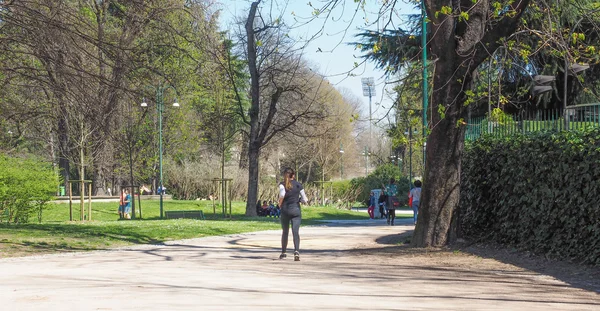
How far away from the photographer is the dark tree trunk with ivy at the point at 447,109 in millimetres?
15797

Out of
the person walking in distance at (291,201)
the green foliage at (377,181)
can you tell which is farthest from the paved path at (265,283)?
the green foliage at (377,181)

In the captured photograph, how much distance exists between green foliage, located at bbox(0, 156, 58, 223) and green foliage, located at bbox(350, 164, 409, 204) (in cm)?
3262

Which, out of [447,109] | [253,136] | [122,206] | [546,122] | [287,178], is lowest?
[122,206]

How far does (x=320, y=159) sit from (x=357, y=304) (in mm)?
52355

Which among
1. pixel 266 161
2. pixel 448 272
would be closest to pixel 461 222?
pixel 448 272

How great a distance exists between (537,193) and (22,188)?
60.5 feet

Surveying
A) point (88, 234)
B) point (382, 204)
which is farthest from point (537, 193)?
point (382, 204)

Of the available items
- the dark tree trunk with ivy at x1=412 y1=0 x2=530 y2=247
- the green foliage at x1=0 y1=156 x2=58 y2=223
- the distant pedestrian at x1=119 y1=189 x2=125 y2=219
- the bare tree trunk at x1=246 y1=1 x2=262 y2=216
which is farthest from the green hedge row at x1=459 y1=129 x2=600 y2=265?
the distant pedestrian at x1=119 y1=189 x2=125 y2=219

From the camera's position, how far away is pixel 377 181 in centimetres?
5875

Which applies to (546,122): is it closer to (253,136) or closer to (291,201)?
(291,201)

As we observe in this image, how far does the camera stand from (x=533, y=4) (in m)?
16.7

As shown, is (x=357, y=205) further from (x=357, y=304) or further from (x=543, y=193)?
(x=357, y=304)

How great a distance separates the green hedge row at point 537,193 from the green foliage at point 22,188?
50.6 feet

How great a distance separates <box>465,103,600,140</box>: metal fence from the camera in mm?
13648
